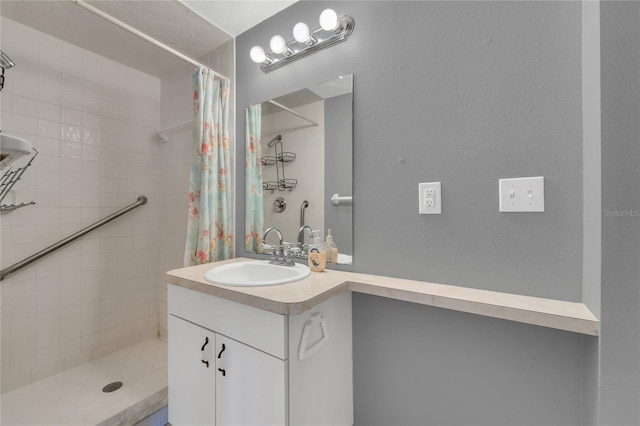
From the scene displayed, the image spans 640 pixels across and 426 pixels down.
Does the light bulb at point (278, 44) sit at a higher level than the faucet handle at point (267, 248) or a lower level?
higher

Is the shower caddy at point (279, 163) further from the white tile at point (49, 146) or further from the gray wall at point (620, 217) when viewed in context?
the white tile at point (49, 146)

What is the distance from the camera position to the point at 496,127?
0.92 metres

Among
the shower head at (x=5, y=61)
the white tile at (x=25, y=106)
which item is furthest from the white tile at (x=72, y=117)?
the shower head at (x=5, y=61)

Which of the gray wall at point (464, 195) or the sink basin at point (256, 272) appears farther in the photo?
the sink basin at point (256, 272)

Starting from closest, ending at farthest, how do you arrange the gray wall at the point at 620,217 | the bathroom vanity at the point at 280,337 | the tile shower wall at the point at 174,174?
the gray wall at the point at 620,217 < the bathroom vanity at the point at 280,337 < the tile shower wall at the point at 174,174

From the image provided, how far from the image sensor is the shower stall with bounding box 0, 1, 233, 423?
1534 millimetres

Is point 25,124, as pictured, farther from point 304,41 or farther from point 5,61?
point 304,41

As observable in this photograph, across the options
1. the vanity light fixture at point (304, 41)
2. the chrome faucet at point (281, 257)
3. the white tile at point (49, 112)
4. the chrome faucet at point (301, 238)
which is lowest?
the chrome faucet at point (281, 257)

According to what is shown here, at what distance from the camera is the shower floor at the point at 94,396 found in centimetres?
132

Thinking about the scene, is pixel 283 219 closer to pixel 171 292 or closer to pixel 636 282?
pixel 171 292

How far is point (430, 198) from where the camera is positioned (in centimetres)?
103

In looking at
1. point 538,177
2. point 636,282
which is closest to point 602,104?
point 538,177

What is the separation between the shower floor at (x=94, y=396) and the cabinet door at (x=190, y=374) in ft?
1.13

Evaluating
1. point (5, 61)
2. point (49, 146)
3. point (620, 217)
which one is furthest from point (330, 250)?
point (49, 146)
